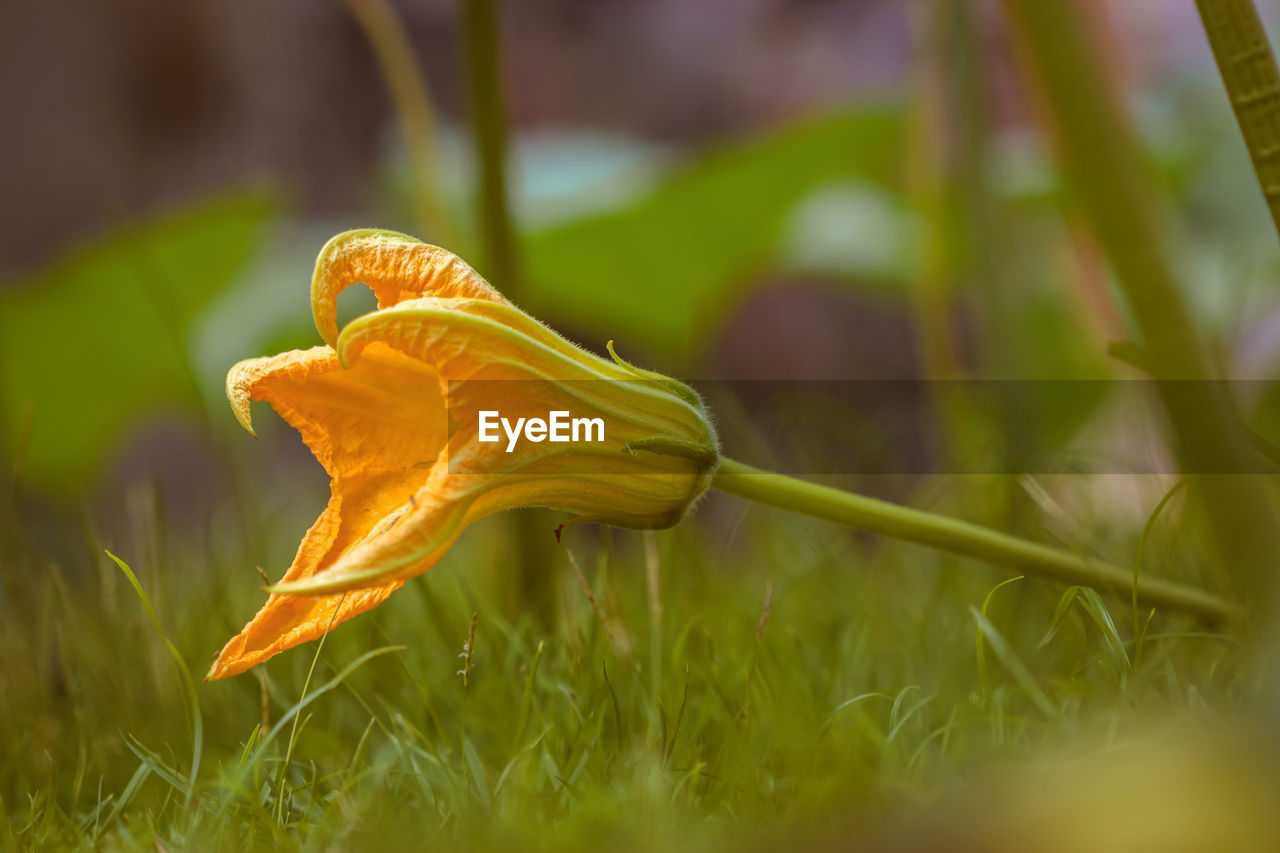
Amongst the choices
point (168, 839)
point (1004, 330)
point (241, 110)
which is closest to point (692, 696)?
point (168, 839)

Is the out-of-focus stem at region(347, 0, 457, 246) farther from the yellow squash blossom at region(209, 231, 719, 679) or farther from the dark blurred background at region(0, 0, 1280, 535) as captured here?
the yellow squash blossom at region(209, 231, 719, 679)

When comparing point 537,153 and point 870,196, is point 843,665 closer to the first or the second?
point 870,196

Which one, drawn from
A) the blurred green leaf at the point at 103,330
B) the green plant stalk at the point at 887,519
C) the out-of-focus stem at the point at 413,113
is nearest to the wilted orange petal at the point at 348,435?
the green plant stalk at the point at 887,519

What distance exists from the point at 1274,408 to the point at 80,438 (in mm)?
1869

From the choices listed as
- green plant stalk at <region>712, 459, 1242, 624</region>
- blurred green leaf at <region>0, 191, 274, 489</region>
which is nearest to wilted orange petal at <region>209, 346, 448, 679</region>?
green plant stalk at <region>712, 459, 1242, 624</region>

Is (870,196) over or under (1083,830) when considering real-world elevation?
over

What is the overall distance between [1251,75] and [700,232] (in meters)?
1.14

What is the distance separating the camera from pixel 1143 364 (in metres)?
0.49

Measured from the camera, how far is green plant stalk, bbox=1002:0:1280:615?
479 mm

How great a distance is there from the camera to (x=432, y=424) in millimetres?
499

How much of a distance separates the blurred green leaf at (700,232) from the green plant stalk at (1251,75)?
997mm

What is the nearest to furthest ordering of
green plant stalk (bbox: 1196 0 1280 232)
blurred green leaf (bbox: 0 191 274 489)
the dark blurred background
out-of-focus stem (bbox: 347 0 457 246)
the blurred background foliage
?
green plant stalk (bbox: 1196 0 1280 232), the blurred background foliage, out-of-focus stem (bbox: 347 0 457 246), the dark blurred background, blurred green leaf (bbox: 0 191 274 489)

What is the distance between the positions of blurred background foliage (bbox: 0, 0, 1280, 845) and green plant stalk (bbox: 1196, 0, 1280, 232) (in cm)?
8

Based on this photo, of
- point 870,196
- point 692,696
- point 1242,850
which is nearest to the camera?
point 1242,850
